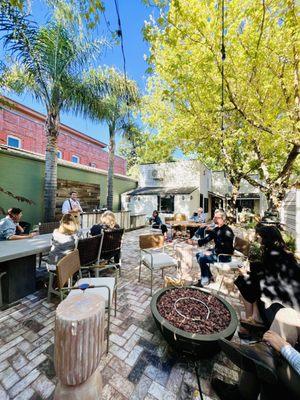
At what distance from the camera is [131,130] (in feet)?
36.3

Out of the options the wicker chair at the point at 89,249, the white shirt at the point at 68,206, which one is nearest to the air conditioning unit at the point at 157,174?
the white shirt at the point at 68,206

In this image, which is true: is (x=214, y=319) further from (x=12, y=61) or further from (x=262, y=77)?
(x=12, y=61)

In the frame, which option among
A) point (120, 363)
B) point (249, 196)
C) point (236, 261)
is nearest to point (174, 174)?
point (249, 196)

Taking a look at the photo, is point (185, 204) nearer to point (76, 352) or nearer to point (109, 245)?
point (109, 245)

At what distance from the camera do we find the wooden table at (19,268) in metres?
2.98

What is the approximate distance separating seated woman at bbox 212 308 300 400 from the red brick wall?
47.7ft

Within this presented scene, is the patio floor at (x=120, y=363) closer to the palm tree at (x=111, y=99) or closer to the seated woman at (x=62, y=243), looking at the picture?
the seated woman at (x=62, y=243)

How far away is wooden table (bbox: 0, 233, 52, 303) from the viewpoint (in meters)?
2.98

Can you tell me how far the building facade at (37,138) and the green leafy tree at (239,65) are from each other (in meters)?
8.41

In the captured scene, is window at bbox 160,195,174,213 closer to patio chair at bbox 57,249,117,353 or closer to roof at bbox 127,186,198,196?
roof at bbox 127,186,198,196

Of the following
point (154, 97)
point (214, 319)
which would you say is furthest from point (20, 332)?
point (154, 97)

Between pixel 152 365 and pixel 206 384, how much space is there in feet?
1.89

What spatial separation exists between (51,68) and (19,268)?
6.56m

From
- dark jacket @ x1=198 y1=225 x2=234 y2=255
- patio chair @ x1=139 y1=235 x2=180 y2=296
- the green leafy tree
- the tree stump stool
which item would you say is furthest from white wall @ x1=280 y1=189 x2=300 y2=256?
the tree stump stool
